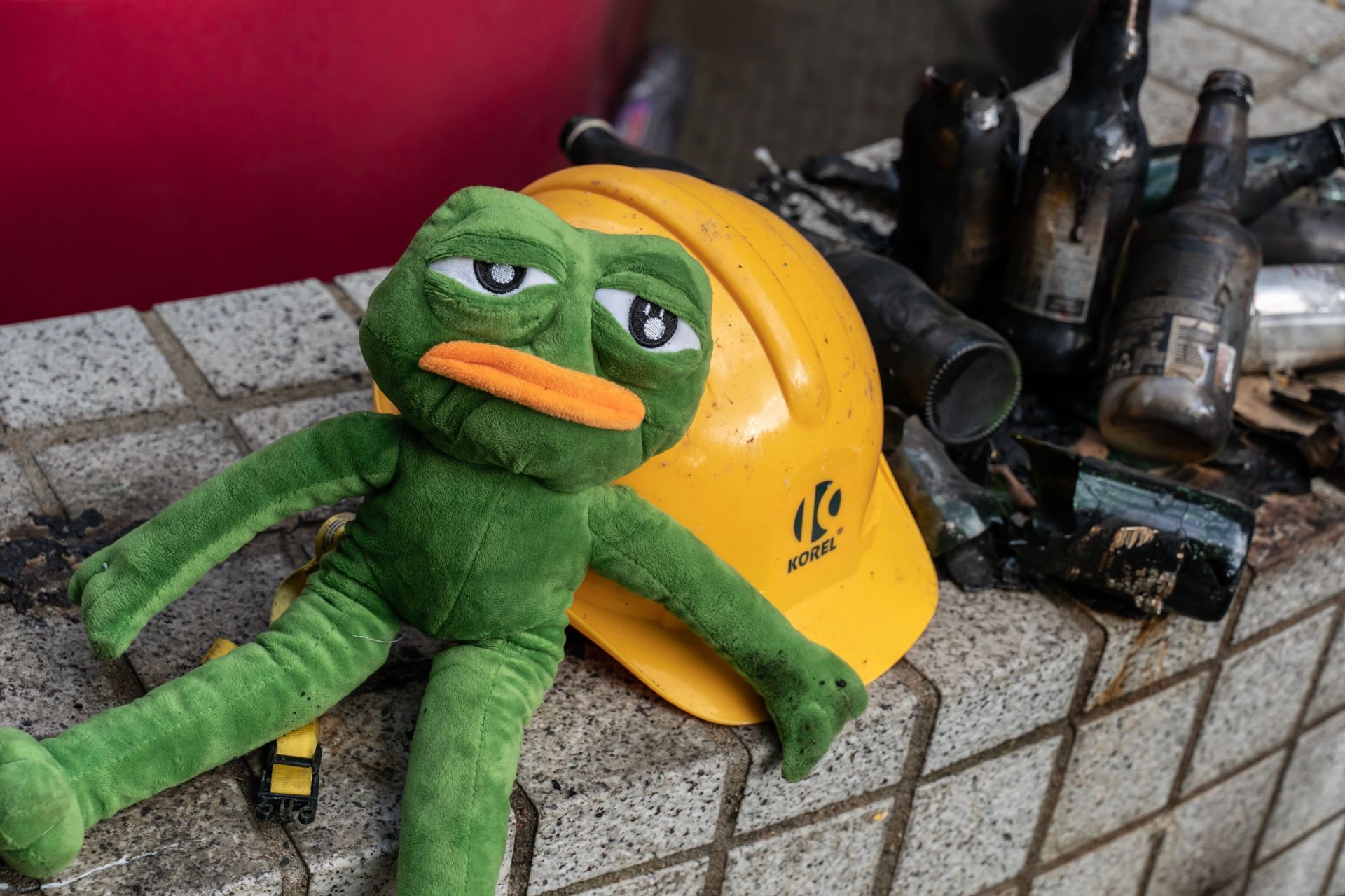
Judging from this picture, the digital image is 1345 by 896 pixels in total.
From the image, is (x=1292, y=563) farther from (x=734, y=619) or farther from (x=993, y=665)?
(x=734, y=619)

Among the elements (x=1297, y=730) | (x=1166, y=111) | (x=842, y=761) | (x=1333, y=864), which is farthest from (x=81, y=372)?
(x=1166, y=111)

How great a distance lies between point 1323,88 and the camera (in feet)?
10.1

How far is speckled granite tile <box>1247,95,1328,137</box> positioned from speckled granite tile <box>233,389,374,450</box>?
2065mm

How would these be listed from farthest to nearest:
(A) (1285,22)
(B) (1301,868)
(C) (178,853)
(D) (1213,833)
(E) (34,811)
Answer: (A) (1285,22) → (B) (1301,868) → (D) (1213,833) → (C) (178,853) → (E) (34,811)

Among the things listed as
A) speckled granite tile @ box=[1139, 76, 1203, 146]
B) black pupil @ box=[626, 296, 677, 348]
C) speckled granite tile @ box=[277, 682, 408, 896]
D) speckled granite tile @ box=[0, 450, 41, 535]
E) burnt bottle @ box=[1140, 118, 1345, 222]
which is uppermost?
black pupil @ box=[626, 296, 677, 348]

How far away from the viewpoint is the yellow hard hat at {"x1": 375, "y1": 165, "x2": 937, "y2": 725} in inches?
48.4

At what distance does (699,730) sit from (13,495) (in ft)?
2.61

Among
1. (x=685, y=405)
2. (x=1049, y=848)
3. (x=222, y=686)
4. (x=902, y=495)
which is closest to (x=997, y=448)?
(x=902, y=495)

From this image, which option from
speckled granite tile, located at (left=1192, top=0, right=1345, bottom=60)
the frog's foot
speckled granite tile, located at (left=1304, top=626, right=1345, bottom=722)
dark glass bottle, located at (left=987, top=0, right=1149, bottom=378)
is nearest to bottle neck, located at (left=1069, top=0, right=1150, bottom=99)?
dark glass bottle, located at (left=987, top=0, right=1149, bottom=378)

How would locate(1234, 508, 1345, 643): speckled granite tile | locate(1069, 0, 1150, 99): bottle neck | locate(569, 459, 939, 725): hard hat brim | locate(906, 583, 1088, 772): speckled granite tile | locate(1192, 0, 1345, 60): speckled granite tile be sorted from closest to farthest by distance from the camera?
locate(569, 459, 939, 725): hard hat brim, locate(906, 583, 1088, 772): speckled granite tile, locate(1234, 508, 1345, 643): speckled granite tile, locate(1069, 0, 1150, 99): bottle neck, locate(1192, 0, 1345, 60): speckled granite tile

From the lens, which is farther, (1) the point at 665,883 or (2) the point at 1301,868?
(2) the point at 1301,868

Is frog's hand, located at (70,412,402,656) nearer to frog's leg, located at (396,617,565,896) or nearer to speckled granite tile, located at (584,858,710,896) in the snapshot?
frog's leg, located at (396,617,565,896)

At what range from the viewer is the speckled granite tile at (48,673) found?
1.14m

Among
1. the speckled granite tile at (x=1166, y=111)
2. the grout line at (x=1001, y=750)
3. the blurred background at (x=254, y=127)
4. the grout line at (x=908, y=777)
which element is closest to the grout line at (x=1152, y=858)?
the grout line at (x=1001, y=750)
